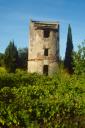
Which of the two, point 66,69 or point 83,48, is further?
point 66,69

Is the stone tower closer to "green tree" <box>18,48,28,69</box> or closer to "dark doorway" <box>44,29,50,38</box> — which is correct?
"dark doorway" <box>44,29,50,38</box>

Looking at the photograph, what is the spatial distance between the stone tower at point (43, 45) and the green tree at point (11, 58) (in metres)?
5.17

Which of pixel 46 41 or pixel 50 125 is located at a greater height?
pixel 46 41

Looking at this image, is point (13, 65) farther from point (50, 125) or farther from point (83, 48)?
point (50, 125)

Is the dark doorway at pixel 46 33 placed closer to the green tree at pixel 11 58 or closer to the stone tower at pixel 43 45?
the stone tower at pixel 43 45

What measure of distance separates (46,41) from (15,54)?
37.4 feet

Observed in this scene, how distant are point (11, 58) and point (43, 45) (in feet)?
30.5

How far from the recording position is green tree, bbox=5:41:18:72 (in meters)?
53.2

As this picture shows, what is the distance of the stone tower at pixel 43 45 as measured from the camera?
1874 inches

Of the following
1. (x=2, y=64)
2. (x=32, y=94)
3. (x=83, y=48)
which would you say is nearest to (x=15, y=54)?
(x=2, y=64)

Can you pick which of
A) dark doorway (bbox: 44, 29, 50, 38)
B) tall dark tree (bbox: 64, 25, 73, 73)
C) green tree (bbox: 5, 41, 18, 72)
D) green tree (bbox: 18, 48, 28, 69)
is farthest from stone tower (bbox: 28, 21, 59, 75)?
green tree (bbox: 18, 48, 28, 69)

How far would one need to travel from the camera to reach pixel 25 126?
945 centimetres

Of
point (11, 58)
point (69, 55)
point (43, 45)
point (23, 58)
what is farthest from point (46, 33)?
point (23, 58)

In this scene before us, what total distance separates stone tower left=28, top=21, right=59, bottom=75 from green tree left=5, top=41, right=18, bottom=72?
517 centimetres
